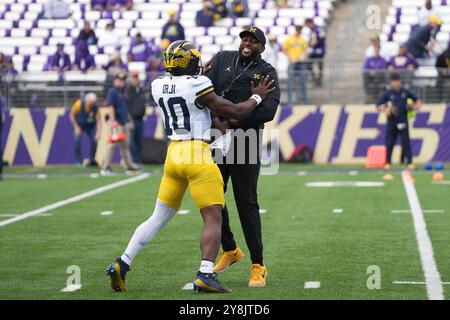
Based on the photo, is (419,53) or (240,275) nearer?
(240,275)

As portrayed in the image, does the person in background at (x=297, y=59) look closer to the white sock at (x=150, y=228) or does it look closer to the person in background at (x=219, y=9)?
the person in background at (x=219, y=9)

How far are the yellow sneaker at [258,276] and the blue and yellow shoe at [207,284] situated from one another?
43 centimetres

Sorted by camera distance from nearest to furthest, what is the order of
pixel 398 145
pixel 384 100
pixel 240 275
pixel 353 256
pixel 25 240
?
pixel 240 275 < pixel 353 256 < pixel 25 240 < pixel 384 100 < pixel 398 145

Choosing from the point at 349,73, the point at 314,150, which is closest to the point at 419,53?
the point at 349,73

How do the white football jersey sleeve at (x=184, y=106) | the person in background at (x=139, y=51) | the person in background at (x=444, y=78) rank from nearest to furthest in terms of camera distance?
the white football jersey sleeve at (x=184, y=106), the person in background at (x=444, y=78), the person in background at (x=139, y=51)

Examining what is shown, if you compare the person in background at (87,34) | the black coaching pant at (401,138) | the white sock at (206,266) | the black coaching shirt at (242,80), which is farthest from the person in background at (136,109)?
the white sock at (206,266)

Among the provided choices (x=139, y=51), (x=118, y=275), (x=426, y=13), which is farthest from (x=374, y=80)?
(x=118, y=275)

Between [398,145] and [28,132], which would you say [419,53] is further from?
[28,132]

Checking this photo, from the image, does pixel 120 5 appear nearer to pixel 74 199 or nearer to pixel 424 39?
pixel 424 39

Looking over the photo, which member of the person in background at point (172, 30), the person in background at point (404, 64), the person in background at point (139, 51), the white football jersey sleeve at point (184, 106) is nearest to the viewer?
the white football jersey sleeve at point (184, 106)

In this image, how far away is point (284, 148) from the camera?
75.8 ft

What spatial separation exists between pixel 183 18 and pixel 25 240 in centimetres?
1699

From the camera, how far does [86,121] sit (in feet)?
74.8

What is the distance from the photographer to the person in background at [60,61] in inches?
1005
